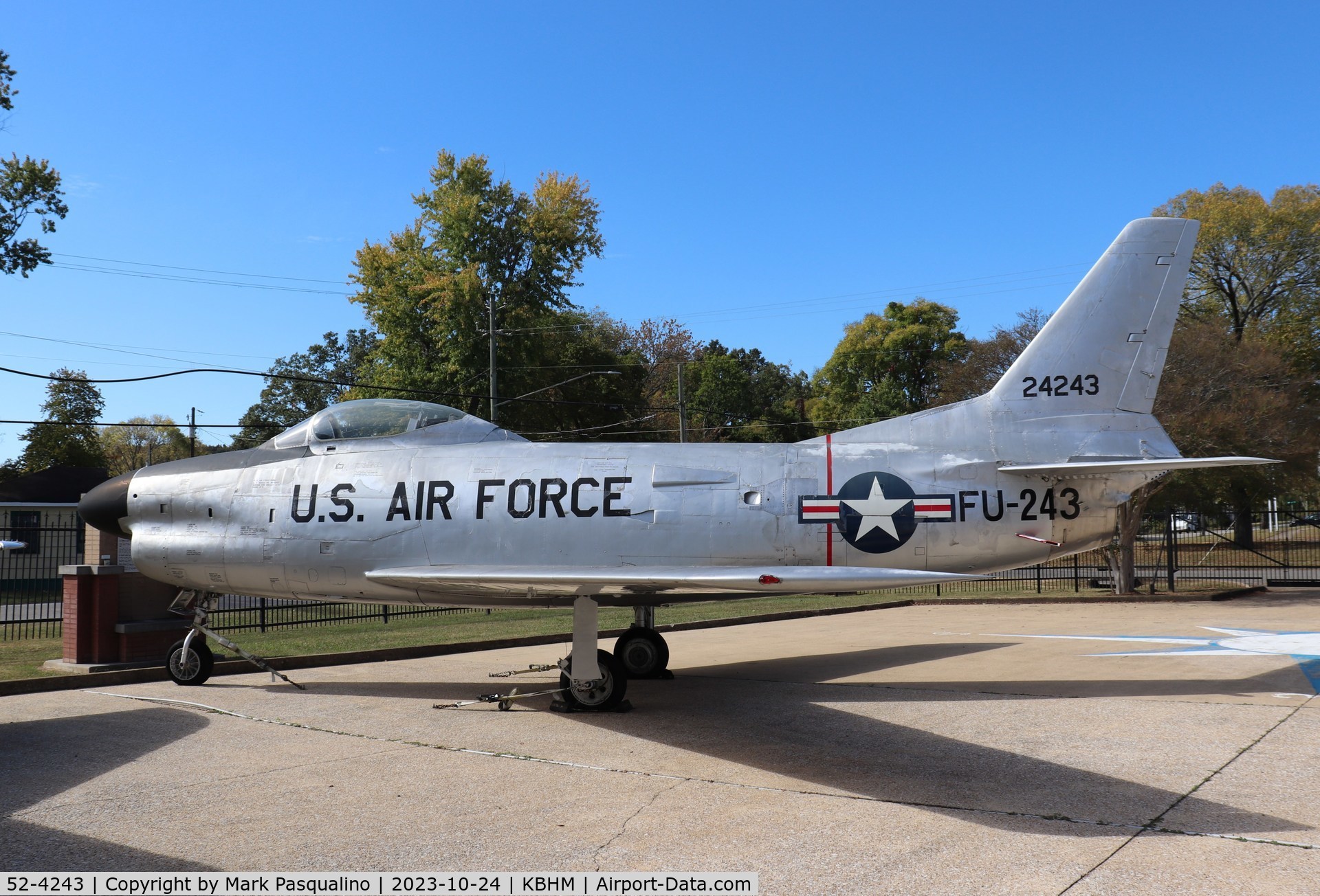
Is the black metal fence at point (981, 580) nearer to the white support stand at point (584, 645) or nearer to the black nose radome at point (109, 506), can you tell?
the black nose radome at point (109, 506)

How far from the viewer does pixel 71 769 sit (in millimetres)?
6957

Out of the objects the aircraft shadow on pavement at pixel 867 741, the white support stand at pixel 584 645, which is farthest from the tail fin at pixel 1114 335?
the white support stand at pixel 584 645

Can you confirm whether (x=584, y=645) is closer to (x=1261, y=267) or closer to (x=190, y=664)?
(x=190, y=664)

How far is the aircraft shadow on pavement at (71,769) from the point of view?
4.84 metres

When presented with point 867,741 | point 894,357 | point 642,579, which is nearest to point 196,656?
point 642,579

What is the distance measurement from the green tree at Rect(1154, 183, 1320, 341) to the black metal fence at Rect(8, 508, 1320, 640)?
10.4 m

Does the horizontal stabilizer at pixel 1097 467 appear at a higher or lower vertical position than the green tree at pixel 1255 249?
lower

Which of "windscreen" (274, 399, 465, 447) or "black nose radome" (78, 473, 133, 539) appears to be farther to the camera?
"black nose radome" (78, 473, 133, 539)

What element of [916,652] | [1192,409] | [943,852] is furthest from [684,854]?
[1192,409]

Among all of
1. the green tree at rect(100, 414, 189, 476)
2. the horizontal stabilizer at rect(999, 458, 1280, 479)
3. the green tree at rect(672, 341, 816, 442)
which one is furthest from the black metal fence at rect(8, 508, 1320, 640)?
the green tree at rect(100, 414, 189, 476)

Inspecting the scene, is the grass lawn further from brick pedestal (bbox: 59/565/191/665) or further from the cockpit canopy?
the cockpit canopy

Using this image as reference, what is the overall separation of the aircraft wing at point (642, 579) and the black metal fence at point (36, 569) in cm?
1211

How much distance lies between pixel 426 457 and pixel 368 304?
35.6 meters

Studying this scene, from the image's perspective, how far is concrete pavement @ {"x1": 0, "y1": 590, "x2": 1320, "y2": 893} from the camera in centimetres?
493
